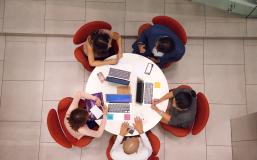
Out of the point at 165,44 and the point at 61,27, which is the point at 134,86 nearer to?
the point at 165,44

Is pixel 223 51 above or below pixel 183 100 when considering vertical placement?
above

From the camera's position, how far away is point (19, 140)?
155 inches

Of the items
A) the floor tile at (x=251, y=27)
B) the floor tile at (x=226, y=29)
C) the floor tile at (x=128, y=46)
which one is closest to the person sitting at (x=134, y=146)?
the floor tile at (x=128, y=46)

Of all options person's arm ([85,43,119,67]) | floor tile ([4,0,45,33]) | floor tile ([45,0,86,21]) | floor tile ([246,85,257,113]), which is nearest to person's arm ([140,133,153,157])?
person's arm ([85,43,119,67])

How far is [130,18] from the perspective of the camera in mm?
4180

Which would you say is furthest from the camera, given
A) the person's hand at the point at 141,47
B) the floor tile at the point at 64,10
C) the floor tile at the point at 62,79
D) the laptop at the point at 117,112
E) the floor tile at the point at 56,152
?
the floor tile at the point at 64,10

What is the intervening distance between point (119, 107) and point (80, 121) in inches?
18.5

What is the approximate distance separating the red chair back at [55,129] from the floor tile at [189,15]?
6.88 ft

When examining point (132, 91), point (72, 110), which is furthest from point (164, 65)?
point (72, 110)

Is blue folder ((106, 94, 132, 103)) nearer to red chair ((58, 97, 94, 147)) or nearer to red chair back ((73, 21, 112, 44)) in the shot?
red chair ((58, 97, 94, 147))

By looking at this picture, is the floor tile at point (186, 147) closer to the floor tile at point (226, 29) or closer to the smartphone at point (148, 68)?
→ the smartphone at point (148, 68)

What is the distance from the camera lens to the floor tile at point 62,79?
4.05m

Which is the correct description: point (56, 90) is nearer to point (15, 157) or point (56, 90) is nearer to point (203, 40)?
point (15, 157)

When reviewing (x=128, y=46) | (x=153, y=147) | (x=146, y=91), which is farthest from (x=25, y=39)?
(x=153, y=147)
